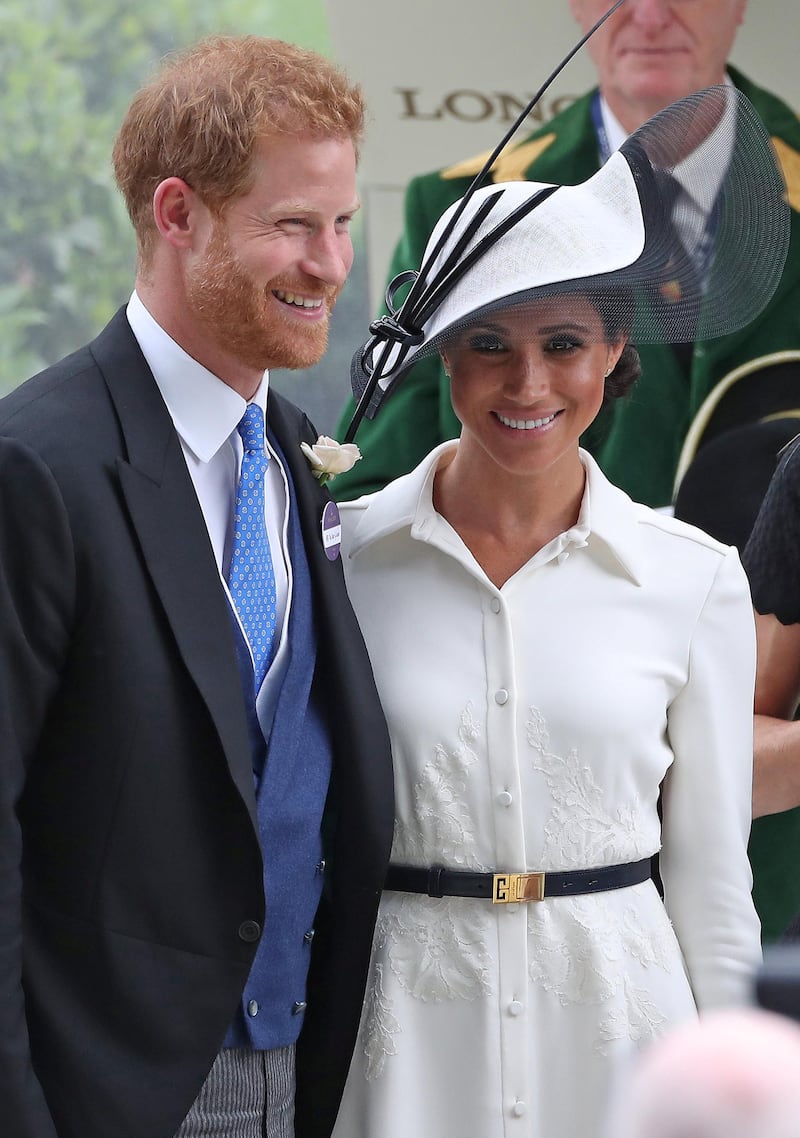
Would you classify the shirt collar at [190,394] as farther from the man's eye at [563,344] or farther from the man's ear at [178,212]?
the man's eye at [563,344]

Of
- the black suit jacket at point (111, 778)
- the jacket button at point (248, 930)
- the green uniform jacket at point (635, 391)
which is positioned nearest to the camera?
the black suit jacket at point (111, 778)

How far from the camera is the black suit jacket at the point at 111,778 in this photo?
1.49 m

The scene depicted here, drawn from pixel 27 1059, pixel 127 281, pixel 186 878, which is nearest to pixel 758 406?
pixel 127 281

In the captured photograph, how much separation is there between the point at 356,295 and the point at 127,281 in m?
0.55

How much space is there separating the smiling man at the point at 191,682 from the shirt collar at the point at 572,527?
0.53 feet

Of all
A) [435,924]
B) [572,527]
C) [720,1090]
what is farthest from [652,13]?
[720,1090]

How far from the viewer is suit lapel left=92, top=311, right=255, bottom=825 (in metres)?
1.56

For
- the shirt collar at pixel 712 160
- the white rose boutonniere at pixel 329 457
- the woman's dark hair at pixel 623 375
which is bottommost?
the white rose boutonniere at pixel 329 457

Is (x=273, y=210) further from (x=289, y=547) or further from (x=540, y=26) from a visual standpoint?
(x=540, y=26)

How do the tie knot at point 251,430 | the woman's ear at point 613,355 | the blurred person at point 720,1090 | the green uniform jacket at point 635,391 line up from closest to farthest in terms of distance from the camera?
1. the blurred person at point 720,1090
2. the tie knot at point 251,430
3. the woman's ear at point 613,355
4. the green uniform jacket at point 635,391

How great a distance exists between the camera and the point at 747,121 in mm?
2084

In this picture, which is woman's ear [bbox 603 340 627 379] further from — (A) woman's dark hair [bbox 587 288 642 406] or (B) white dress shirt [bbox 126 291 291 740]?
(B) white dress shirt [bbox 126 291 291 740]

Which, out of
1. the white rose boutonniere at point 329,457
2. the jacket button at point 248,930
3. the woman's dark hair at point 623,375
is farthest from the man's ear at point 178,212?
the jacket button at point 248,930

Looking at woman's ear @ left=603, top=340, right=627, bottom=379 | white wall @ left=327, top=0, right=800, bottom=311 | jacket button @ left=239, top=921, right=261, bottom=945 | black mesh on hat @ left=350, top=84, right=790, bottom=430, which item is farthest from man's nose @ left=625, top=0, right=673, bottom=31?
jacket button @ left=239, top=921, right=261, bottom=945
